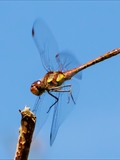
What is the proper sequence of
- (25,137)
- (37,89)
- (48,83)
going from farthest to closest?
1. (48,83)
2. (37,89)
3. (25,137)

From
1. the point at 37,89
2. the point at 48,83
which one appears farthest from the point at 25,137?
the point at 48,83

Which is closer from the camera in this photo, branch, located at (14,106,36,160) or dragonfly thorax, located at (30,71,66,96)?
branch, located at (14,106,36,160)

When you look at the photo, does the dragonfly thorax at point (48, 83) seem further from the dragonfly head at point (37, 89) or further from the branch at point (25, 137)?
the branch at point (25, 137)

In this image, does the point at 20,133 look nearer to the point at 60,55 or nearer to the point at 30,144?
the point at 30,144

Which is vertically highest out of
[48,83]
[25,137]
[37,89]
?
[48,83]

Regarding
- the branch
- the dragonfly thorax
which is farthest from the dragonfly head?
the branch

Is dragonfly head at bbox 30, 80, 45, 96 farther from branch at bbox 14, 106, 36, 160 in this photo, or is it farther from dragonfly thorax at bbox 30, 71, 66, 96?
branch at bbox 14, 106, 36, 160

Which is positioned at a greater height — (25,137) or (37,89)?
A: (37,89)

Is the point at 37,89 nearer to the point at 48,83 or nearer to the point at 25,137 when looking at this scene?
the point at 48,83

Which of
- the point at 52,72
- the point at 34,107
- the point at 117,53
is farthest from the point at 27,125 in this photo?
the point at 117,53
